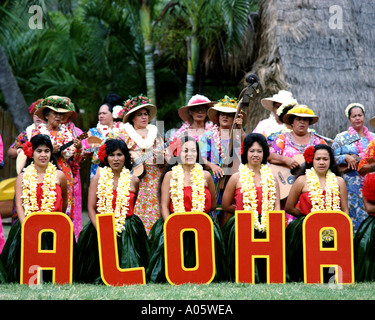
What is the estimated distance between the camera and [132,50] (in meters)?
13.5

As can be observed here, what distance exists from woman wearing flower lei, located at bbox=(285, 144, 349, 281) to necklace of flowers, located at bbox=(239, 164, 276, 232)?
223 mm

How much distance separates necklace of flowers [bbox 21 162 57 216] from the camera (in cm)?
610

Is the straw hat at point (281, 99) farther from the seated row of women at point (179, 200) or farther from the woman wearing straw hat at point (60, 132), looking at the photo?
the woman wearing straw hat at point (60, 132)

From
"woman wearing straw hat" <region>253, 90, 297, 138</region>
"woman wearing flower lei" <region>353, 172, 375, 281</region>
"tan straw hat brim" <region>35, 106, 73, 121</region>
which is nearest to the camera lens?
"woman wearing flower lei" <region>353, 172, 375, 281</region>

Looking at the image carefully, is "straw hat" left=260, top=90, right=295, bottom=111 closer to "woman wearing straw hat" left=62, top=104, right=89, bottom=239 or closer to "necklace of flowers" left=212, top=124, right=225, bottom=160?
"necklace of flowers" left=212, top=124, right=225, bottom=160

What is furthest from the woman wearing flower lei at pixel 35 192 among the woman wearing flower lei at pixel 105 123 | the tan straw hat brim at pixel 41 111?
the woman wearing flower lei at pixel 105 123

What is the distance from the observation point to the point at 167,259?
5691 mm

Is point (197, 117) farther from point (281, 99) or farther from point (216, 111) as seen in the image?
point (281, 99)

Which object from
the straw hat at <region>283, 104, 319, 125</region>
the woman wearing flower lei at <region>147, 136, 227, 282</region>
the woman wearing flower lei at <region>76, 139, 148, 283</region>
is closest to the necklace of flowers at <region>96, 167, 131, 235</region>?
the woman wearing flower lei at <region>76, 139, 148, 283</region>

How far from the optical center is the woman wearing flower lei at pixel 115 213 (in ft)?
19.6

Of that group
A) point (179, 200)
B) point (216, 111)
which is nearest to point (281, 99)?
point (216, 111)

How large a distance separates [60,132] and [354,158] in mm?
3102
